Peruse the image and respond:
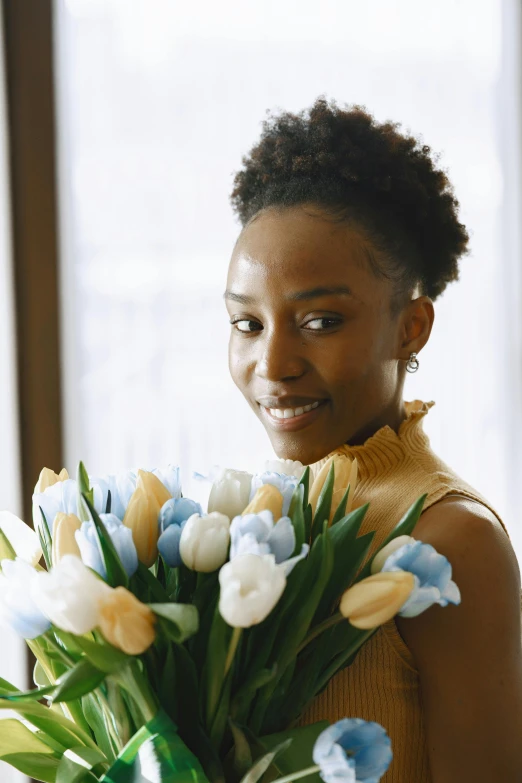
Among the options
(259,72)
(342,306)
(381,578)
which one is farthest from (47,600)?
(259,72)

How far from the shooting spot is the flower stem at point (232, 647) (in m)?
0.55

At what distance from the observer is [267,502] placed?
0.57m

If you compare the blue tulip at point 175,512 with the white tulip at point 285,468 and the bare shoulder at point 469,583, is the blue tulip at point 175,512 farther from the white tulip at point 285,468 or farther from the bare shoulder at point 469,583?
the bare shoulder at point 469,583

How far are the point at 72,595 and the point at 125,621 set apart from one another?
35mm

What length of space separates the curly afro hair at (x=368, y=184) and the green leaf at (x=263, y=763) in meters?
0.42

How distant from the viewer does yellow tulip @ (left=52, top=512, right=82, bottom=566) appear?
0.58 metres

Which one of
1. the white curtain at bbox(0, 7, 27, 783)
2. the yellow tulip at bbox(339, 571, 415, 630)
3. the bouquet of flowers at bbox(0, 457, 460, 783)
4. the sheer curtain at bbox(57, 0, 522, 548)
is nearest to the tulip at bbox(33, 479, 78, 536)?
the bouquet of flowers at bbox(0, 457, 460, 783)

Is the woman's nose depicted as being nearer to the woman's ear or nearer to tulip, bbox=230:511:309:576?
the woman's ear

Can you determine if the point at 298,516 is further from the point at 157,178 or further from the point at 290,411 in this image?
the point at 157,178

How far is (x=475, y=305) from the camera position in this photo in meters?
2.01

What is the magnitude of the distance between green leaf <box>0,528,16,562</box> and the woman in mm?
270

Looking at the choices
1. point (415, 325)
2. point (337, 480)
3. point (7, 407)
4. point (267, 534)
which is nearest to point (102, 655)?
point (267, 534)

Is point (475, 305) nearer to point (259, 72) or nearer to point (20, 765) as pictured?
point (259, 72)

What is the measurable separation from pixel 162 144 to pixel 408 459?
3.81 feet
